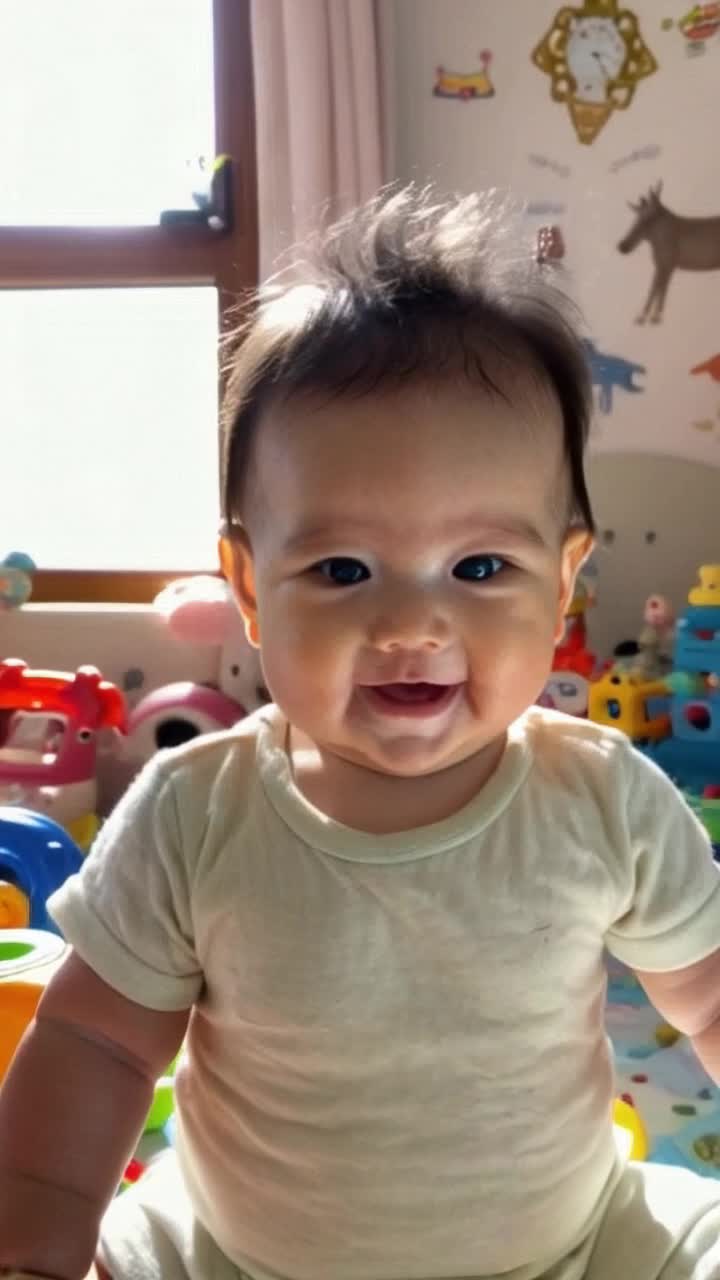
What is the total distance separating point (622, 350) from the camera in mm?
2016

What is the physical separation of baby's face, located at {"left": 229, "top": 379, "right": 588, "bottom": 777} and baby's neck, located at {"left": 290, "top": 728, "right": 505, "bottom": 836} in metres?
0.02

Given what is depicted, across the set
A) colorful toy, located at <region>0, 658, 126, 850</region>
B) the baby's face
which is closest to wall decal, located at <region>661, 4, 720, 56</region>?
colorful toy, located at <region>0, 658, 126, 850</region>

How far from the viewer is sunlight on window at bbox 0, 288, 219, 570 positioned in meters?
2.37

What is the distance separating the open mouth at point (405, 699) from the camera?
58 centimetres

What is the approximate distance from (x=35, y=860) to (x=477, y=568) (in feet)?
2.97

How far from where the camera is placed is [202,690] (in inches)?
76.7

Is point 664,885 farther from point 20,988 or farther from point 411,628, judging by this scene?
point 20,988

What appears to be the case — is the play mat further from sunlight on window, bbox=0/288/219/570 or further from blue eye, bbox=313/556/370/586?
sunlight on window, bbox=0/288/219/570

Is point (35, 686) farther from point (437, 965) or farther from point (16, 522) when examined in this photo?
point (437, 965)

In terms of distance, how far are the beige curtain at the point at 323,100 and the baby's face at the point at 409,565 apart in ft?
4.80

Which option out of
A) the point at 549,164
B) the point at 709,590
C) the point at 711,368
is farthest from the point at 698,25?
the point at 709,590

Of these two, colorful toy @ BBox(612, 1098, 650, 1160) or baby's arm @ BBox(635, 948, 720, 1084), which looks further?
colorful toy @ BBox(612, 1098, 650, 1160)

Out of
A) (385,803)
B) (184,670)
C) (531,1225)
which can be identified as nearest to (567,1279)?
(531,1225)

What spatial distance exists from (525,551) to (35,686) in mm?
1411
